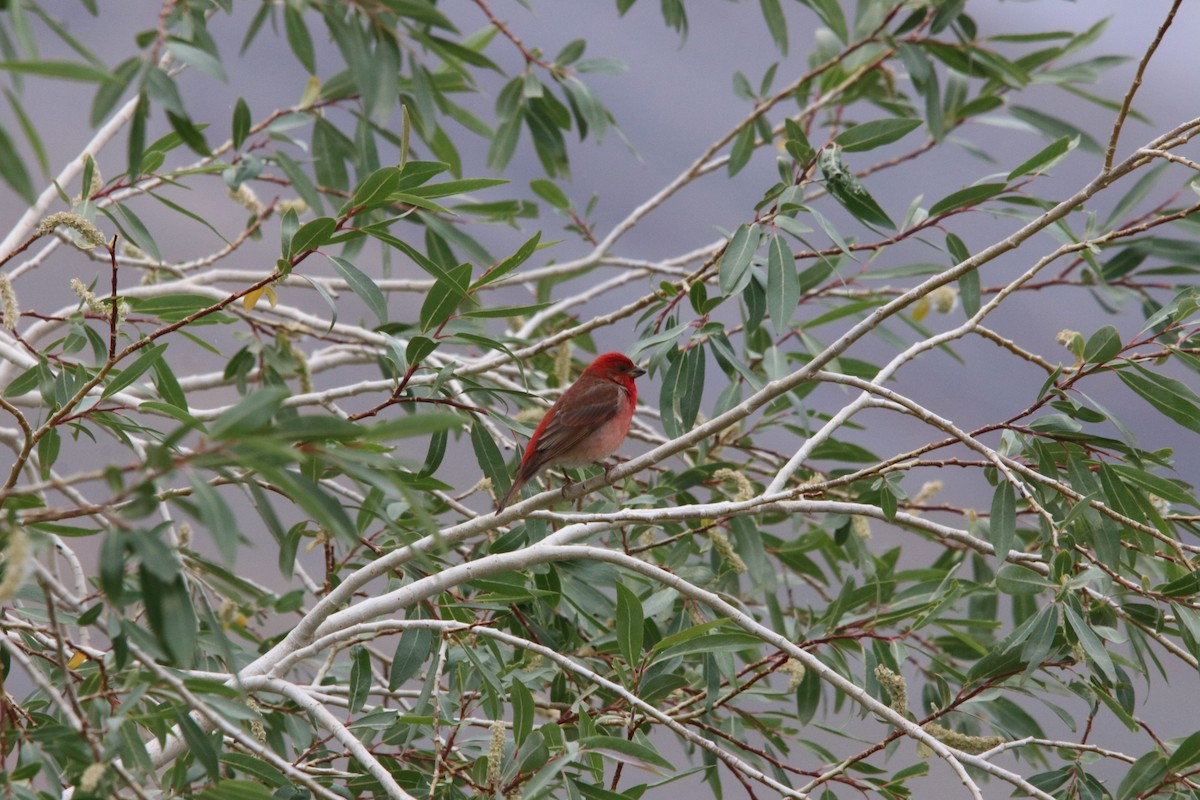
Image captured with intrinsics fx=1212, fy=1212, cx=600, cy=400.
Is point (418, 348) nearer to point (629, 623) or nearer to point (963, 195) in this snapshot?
point (629, 623)

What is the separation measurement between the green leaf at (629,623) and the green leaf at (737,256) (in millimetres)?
913

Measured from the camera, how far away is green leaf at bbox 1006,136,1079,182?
3590 mm

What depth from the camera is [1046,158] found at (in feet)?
11.9

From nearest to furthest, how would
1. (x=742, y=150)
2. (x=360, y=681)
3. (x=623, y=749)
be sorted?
(x=623, y=749) < (x=360, y=681) < (x=742, y=150)

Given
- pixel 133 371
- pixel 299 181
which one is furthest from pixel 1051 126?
pixel 133 371

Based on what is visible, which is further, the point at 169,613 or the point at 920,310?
the point at 920,310

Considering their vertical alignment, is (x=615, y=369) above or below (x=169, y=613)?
above

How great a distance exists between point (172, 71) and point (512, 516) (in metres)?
3.20

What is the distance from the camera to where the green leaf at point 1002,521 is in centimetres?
Result: 331

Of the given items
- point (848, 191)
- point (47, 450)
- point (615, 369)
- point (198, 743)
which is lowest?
point (198, 743)

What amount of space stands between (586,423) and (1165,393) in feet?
6.49

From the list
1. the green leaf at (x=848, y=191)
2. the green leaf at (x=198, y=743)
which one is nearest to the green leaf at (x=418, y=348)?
the green leaf at (x=198, y=743)

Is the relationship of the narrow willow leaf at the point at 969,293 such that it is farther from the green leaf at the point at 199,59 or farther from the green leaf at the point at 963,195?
the green leaf at the point at 199,59

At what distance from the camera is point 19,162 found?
1.87 meters
